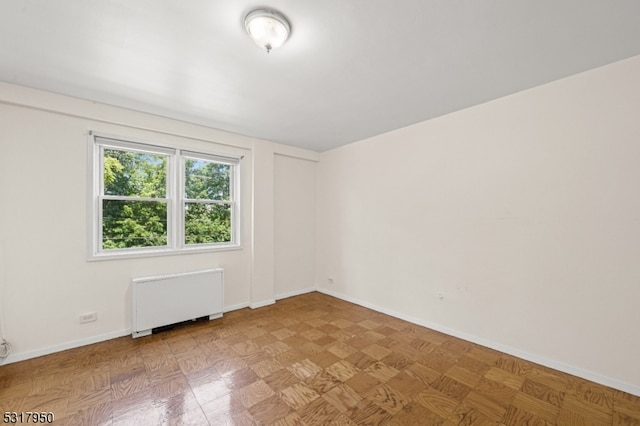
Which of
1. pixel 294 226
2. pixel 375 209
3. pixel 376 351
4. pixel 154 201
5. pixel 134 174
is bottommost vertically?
pixel 376 351

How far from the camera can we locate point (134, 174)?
125 inches

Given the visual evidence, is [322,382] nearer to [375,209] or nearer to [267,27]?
[375,209]

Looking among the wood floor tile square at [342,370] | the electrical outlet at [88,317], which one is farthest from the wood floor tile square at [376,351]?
the electrical outlet at [88,317]

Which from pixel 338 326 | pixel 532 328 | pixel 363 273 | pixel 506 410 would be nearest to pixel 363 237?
pixel 363 273

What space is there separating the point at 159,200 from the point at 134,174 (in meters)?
0.41

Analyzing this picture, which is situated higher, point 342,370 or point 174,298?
point 174,298

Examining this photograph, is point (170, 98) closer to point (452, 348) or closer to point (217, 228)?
point (217, 228)

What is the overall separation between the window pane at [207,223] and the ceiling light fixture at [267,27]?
259 cm

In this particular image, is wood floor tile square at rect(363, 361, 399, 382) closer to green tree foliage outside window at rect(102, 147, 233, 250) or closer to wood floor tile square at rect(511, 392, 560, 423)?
wood floor tile square at rect(511, 392, 560, 423)

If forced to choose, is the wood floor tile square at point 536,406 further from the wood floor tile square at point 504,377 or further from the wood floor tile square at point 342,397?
the wood floor tile square at point 342,397

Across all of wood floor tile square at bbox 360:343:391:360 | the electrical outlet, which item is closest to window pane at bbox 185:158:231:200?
the electrical outlet

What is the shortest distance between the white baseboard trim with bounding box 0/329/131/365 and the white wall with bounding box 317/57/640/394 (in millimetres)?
3370

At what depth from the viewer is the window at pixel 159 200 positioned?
296 centimetres

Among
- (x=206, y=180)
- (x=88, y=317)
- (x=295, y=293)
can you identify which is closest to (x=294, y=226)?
(x=295, y=293)
